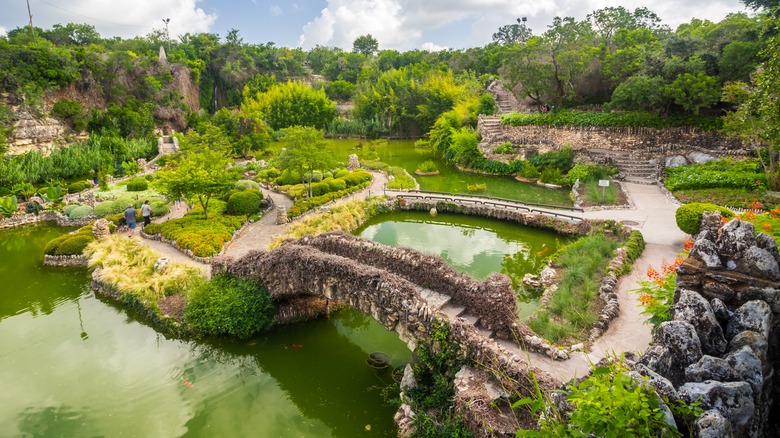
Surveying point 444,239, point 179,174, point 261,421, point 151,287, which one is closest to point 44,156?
point 179,174

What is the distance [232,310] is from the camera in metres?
12.6

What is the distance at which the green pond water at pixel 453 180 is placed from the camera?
27.9m

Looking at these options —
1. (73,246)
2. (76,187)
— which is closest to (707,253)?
(73,246)

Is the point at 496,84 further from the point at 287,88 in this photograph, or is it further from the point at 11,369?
the point at 11,369

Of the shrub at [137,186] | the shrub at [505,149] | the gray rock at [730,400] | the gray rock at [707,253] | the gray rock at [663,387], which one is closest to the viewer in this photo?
the gray rock at [730,400]

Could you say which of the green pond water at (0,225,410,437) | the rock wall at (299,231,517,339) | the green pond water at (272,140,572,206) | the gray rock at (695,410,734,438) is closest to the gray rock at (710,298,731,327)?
the gray rock at (695,410,734,438)

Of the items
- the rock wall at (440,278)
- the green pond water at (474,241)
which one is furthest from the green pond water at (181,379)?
the green pond water at (474,241)

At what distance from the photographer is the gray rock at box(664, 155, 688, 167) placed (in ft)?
94.1

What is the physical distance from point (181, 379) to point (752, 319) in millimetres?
11522

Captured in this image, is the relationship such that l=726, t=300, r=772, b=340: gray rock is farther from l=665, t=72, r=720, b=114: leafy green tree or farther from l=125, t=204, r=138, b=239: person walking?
l=665, t=72, r=720, b=114: leafy green tree

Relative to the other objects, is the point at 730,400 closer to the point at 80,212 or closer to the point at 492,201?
the point at 492,201

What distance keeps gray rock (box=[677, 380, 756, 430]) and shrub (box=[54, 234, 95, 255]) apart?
2174 cm

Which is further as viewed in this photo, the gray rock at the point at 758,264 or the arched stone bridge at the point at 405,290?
the arched stone bridge at the point at 405,290

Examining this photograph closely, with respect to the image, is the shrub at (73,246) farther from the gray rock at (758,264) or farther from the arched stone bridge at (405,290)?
the gray rock at (758,264)
